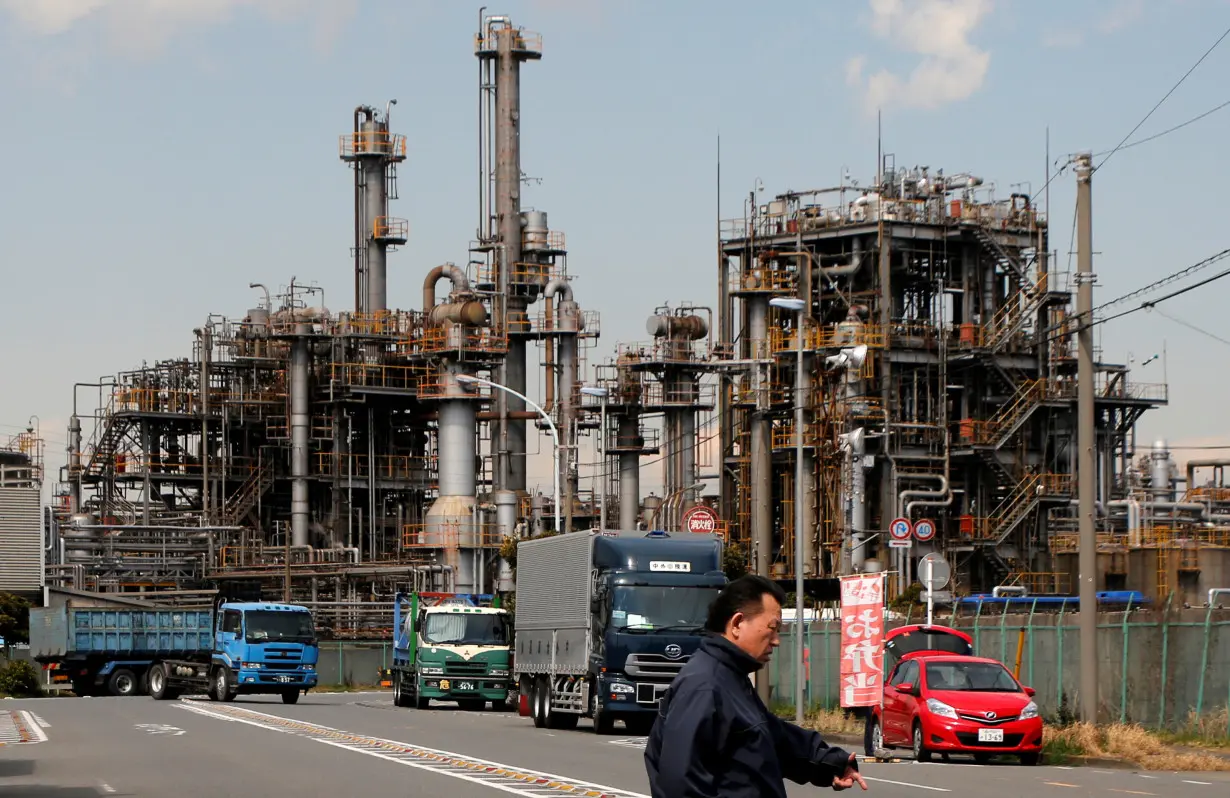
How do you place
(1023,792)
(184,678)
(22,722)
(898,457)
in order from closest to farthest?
(1023,792), (22,722), (184,678), (898,457)

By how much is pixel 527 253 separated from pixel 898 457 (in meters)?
18.0

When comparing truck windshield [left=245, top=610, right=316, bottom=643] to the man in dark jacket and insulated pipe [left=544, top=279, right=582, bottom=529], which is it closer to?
insulated pipe [left=544, top=279, right=582, bottom=529]

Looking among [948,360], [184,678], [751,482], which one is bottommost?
[184,678]

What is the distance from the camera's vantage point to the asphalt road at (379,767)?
20906 mm

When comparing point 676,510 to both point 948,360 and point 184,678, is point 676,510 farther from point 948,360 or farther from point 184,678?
point 184,678

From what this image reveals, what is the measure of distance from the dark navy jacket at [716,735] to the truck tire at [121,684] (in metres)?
55.7

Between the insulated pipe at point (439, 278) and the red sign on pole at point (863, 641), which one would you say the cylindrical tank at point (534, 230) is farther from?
the red sign on pole at point (863, 641)

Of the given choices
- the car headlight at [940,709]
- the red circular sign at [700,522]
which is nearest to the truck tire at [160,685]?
the red circular sign at [700,522]

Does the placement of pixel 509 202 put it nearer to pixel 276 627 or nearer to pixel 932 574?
pixel 276 627

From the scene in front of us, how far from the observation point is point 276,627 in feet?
157

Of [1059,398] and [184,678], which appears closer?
[184,678]

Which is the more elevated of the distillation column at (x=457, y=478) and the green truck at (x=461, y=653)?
the distillation column at (x=457, y=478)

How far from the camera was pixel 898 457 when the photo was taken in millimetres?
69812

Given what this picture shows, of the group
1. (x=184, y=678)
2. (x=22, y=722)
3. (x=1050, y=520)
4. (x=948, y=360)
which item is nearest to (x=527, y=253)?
(x=948, y=360)
